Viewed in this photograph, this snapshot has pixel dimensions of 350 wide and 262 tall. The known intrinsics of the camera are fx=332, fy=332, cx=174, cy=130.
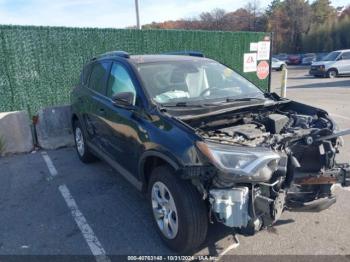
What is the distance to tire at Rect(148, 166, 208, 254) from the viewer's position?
9.35 ft

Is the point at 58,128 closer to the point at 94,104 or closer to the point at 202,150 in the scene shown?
the point at 94,104

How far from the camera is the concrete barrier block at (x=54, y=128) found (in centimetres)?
700

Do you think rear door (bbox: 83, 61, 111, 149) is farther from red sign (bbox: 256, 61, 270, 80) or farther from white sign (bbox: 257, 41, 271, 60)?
white sign (bbox: 257, 41, 271, 60)

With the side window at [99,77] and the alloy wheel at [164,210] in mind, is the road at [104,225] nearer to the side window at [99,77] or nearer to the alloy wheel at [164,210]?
the alloy wheel at [164,210]

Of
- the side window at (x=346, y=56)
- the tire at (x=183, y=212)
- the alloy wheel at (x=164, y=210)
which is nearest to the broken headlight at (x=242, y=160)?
the tire at (x=183, y=212)

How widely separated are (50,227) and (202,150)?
2.18 m

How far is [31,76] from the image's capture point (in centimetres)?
788

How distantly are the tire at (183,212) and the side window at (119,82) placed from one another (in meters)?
1.23

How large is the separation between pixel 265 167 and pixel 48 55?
22.9 feet

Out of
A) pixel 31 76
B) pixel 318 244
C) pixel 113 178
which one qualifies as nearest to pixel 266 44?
pixel 31 76

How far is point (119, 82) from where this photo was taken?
4293 millimetres

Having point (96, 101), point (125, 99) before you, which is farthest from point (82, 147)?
point (125, 99)

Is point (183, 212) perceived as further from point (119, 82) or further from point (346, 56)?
point (346, 56)

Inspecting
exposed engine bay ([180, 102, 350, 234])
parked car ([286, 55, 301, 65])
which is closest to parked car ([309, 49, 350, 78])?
exposed engine bay ([180, 102, 350, 234])
